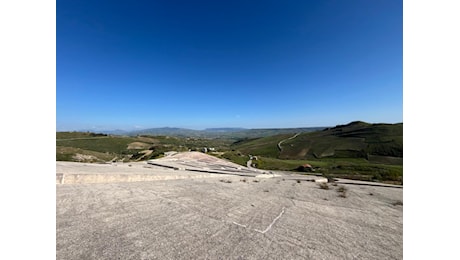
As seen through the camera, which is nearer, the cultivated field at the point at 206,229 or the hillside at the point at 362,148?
the cultivated field at the point at 206,229

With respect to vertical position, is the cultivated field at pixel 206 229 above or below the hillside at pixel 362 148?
above

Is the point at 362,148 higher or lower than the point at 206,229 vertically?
lower

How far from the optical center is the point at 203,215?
18.0 feet

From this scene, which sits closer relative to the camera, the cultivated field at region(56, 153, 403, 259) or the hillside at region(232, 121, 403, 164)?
the cultivated field at region(56, 153, 403, 259)

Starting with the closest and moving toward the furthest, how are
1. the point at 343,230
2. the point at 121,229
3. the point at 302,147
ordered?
the point at 121,229 → the point at 343,230 → the point at 302,147

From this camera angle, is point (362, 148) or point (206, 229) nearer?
point (206, 229)

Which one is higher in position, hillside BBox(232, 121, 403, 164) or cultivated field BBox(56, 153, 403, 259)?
cultivated field BBox(56, 153, 403, 259)
